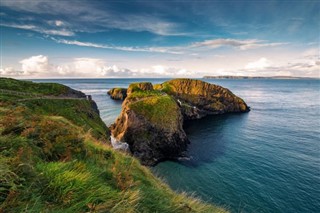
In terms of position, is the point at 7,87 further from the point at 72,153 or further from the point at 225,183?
the point at 225,183

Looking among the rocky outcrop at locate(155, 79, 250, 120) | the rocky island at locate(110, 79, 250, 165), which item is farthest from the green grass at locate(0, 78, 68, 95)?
the rocky outcrop at locate(155, 79, 250, 120)

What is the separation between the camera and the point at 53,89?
56750 mm

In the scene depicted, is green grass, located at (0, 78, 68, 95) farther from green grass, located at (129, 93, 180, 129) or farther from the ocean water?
the ocean water

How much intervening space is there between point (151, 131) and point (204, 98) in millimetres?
63317

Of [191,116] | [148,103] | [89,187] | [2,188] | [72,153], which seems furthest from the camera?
[191,116]

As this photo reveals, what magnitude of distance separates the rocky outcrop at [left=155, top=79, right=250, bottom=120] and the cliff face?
42.2 metres

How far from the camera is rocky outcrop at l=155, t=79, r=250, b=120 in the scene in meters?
108

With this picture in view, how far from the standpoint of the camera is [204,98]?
4407 inches

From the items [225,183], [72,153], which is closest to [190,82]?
[225,183]

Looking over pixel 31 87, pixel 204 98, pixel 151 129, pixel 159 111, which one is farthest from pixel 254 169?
pixel 204 98

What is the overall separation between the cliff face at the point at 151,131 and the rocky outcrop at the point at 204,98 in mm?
42156

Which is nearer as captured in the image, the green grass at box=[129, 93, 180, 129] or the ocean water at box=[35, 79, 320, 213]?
the ocean water at box=[35, 79, 320, 213]

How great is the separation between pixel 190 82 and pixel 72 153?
377 ft

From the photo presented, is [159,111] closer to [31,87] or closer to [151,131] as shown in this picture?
[151,131]
